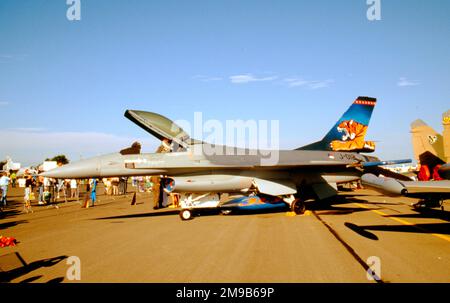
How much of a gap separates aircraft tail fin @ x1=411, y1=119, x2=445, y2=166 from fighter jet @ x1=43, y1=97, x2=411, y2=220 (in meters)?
2.51

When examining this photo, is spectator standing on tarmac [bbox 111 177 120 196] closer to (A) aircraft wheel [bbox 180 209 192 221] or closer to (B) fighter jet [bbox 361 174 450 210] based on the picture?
(A) aircraft wheel [bbox 180 209 192 221]

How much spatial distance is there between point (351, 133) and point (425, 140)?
16.4 feet

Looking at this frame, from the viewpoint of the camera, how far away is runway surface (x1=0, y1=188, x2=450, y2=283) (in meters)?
4.69

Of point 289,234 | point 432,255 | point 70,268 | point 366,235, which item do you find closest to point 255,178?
point 289,234

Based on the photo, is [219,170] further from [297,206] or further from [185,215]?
[297,206]

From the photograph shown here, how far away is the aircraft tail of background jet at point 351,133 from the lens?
15.5 metres

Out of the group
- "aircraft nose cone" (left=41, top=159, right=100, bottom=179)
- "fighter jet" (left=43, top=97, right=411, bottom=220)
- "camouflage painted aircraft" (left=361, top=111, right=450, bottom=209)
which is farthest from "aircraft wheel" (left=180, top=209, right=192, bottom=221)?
"camouflage painted aircraft" (left=361, top=111, right=450, bottom=209)

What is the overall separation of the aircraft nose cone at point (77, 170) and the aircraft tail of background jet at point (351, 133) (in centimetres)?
1006

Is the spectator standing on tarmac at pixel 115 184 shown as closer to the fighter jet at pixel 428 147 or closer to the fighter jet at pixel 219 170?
the fighter jet at pixel 219 170

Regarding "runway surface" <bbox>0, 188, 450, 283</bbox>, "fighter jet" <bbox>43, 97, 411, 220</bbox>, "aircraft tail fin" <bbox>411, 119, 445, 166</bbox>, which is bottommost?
"runway surface" <bbox>0, 188, 450, 283</bbox>

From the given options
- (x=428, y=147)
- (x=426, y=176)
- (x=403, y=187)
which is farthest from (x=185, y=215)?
(x=428, y=147)

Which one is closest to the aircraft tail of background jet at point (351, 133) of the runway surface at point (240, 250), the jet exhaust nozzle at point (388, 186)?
the runway surface at point (240, 250)

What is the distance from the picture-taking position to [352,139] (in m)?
15.6
